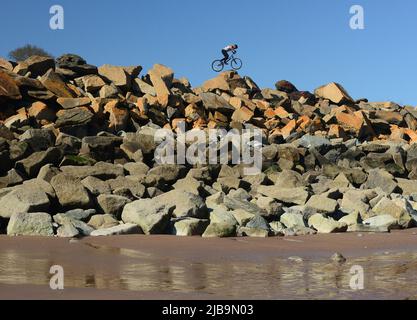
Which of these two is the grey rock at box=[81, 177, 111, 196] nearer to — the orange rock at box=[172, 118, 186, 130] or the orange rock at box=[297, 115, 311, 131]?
the orange rock at box=[172, 118, 186, 130]

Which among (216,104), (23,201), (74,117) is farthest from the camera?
(216,104)

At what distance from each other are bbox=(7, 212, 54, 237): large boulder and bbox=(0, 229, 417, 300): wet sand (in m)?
0.34

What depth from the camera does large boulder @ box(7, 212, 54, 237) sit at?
1134cm

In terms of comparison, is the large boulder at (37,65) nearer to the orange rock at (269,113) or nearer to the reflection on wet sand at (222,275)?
the orange rock at (269,113)

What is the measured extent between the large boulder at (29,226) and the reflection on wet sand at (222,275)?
1254 millimetres

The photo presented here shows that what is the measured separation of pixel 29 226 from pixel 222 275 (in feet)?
14.0

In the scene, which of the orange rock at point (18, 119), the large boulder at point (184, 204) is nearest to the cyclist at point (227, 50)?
the orange rock at point (18, 119)

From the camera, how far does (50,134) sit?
18.2 meters

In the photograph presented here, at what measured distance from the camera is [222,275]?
8703 millimetres

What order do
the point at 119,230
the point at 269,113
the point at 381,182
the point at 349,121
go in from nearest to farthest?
the point at 119,230
the point at 381,182
the point at 269,113
the point at 349,121

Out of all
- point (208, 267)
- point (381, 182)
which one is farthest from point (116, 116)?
point (208, 267)

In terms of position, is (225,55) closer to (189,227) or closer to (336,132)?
(336,132)

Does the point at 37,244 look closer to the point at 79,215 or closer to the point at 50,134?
the point at 79,215

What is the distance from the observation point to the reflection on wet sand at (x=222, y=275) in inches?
292
